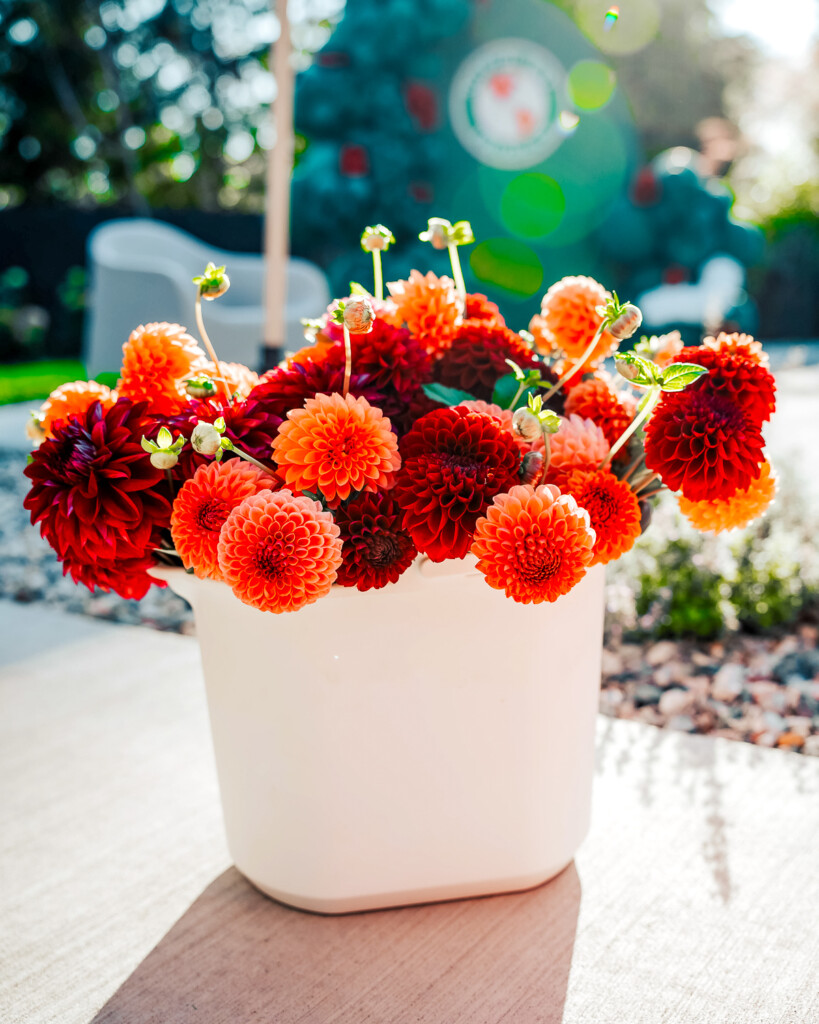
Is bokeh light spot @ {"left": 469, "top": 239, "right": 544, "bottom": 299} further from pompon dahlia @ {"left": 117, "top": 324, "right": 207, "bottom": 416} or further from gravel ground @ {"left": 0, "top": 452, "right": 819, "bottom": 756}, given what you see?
pompon dahlia @ {"left": 117, "top": 324, "right": 207, "bottom": 416}

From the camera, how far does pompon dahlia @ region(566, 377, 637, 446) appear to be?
96cm

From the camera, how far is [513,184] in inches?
253

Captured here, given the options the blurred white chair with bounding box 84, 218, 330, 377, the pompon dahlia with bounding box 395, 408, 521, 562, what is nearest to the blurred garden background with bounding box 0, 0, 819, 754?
the blurred white chair with bounding box 84, 218, 330, 377

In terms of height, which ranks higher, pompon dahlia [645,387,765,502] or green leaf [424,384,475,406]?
green leaf [424,384,475,406]

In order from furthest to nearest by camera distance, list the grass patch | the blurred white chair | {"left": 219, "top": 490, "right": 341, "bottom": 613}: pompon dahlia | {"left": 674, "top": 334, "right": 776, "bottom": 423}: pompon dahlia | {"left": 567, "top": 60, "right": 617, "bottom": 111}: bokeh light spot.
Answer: {"left": 567, "top": 60, "right": 617, "bottom": 111}: bokeh light spot → the grass patch → the blurred white chair → {"left": 674, "top": 334, "right": 776, "bottom": 423}: pompon dahlia → {"left": 219, "top": 490, "right": 341, "bottom": 613}: pompon dahlia

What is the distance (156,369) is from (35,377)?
6709 millimetres

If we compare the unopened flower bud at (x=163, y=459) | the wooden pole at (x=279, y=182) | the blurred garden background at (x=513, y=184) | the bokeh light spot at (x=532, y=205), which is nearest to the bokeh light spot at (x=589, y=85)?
the blurred garden background at (x=513, y=184)

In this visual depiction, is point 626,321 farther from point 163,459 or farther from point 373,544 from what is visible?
point 163,459

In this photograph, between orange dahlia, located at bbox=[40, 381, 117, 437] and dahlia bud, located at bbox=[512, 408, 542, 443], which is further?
orange dahlia, located at bbox=[40, 381, 117, 437]

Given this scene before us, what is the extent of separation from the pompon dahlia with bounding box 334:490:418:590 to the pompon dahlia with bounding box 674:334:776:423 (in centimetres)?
33

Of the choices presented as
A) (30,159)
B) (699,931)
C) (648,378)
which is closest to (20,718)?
(699,931)

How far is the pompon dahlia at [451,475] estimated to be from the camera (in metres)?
0.78

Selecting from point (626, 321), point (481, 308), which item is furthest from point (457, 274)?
point (626, 321)

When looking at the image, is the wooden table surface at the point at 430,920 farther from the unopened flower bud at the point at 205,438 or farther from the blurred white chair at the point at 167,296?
the blurred white chair at the point at 167,296
